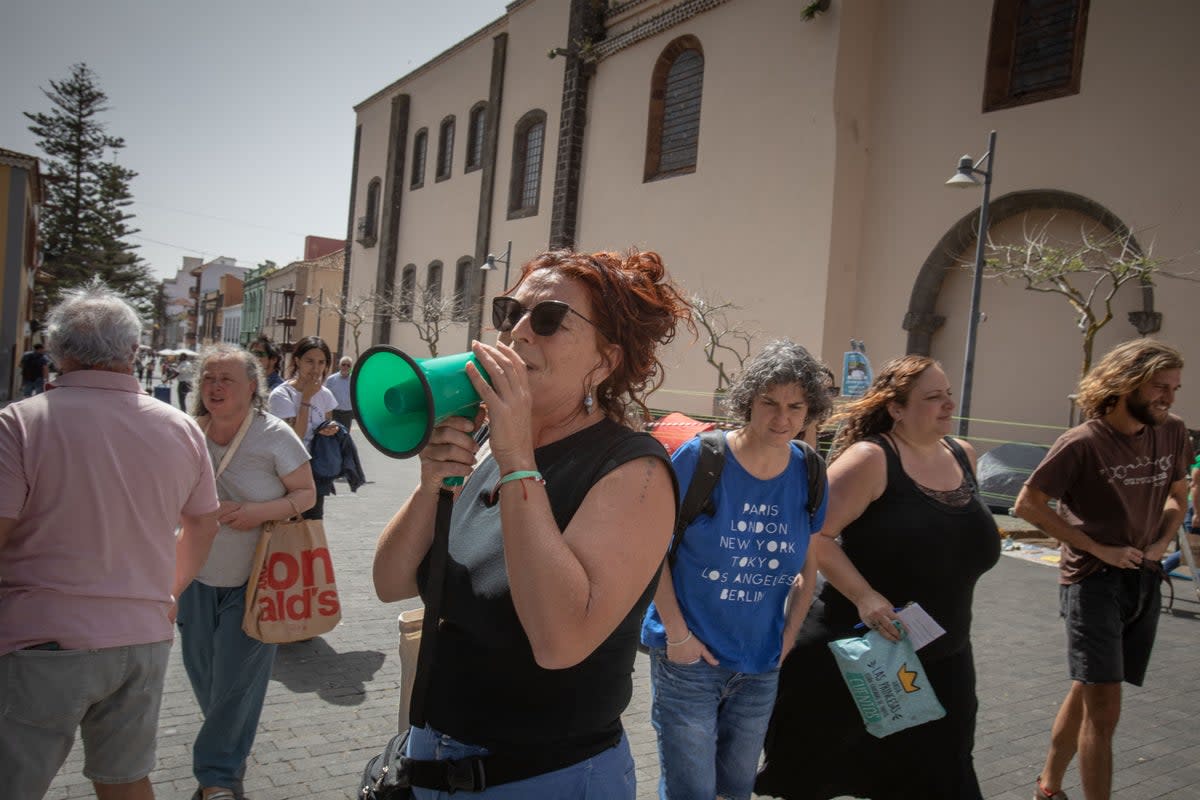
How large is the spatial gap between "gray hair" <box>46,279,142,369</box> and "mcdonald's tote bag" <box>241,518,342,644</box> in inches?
46.1

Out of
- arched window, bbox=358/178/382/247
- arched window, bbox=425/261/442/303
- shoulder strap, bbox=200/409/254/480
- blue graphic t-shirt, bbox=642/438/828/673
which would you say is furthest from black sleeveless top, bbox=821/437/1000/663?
arched window, bbox=358/178/382/247

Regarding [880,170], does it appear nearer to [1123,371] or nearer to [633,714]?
[1123,371]

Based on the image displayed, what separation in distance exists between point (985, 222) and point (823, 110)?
4.92 m

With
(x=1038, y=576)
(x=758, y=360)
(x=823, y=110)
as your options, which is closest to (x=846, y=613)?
(x=758, y=360)

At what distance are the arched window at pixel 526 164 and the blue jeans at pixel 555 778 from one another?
2541 cm

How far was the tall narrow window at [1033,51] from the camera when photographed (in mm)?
13180

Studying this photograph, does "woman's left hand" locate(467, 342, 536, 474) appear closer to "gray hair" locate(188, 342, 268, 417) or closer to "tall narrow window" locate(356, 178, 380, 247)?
"gray hair" locate(188, 342, 268, 417)

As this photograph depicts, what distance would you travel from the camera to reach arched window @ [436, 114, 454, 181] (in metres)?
31.7

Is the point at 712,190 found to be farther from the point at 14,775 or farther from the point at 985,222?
the point at 14,775

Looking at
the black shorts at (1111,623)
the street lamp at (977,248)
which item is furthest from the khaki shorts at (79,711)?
the street lamp at (977,248)

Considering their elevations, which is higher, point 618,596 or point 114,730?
point 618,596

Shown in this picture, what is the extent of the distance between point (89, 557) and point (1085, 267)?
12.5 m

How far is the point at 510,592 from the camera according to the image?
153cm

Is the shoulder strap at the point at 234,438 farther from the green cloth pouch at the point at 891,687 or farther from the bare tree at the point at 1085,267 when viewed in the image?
the bare tree at the point at 1085,267
